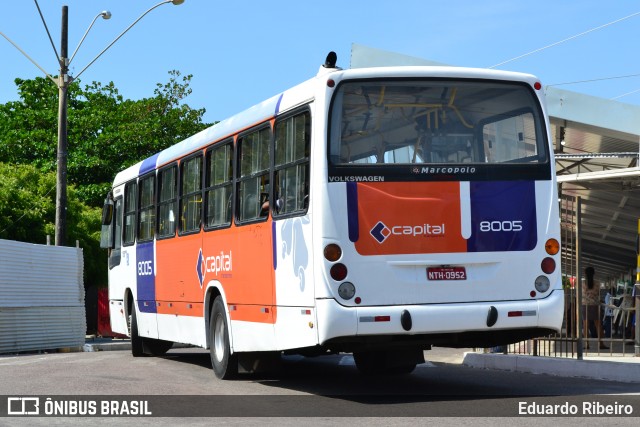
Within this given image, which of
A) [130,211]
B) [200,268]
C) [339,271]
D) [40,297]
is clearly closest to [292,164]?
[339,271]

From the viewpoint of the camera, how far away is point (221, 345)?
14602 millimetres

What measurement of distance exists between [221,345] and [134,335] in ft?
19.5

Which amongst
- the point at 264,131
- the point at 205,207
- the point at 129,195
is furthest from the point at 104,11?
the point at 264,131

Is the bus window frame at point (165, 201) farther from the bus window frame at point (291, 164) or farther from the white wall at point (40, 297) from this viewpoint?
the white wall at point (40, 297)

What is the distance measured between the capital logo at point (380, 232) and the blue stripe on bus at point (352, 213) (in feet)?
0.52

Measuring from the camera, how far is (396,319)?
11.3 m

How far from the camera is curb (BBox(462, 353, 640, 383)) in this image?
45.4 feet

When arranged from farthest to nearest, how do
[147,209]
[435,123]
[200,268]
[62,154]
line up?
[62,154] → [147,209] → [200,268] → [435,123]

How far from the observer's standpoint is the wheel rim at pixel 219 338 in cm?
1449

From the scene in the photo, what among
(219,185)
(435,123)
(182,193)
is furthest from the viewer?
(182,193)

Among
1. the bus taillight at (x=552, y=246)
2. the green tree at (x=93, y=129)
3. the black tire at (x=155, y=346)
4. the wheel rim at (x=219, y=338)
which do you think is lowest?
the black tire at (x=155, y=346)

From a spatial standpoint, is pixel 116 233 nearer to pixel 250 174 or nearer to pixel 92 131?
pixel 250 174

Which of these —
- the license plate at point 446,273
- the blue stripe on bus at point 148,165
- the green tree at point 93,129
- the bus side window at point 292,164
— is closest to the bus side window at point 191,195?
the blue stripe on bus at point 148,165

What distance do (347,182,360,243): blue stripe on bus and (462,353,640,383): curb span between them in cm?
434
